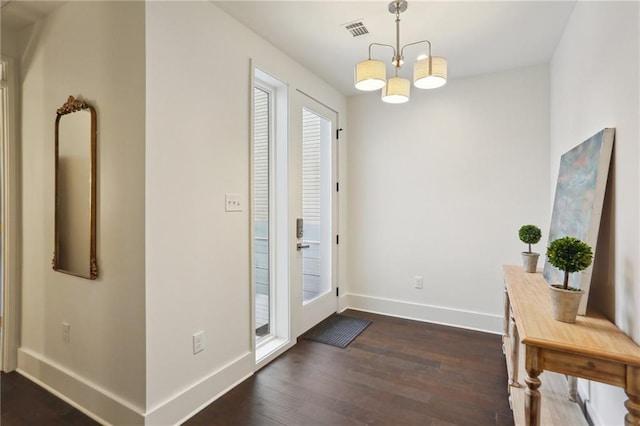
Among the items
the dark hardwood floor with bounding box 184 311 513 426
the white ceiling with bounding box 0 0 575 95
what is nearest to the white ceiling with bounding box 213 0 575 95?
the white ceiling with bounding box 0 0 575 95

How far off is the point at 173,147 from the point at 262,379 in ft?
5.85

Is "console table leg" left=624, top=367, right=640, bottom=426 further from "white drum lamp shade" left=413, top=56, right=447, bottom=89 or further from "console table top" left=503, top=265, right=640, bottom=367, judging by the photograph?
"white drum lamp shade" left=413, top=56, right=447, bottom=89

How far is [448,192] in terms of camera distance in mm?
3396

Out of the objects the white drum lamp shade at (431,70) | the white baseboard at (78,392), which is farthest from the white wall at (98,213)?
the white drum lamp shade at (431,70)

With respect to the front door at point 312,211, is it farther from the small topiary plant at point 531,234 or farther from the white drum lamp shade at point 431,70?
the small topiary plant at point 531,234

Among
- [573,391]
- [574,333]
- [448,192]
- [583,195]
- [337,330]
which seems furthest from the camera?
[448,192]

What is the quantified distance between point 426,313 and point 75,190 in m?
3.44

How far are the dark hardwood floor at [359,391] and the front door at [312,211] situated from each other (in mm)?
486

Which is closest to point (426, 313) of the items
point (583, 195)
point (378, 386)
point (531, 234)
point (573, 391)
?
point (378, 386)

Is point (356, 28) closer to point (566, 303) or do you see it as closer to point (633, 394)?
point (566, 303)

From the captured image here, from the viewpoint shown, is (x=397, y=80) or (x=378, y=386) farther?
(x=378, y=386)

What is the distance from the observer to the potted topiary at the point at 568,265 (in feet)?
4.19

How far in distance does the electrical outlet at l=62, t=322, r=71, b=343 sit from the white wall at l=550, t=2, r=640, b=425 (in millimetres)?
3101

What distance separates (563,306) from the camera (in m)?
1.32
